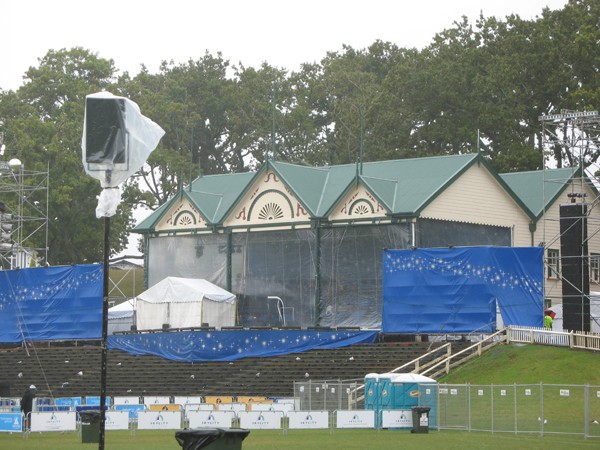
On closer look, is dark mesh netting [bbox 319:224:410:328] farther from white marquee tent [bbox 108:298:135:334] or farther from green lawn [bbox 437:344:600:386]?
white marquee tent [bbox 108:298:135:334]

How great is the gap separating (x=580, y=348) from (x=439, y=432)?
452 inches

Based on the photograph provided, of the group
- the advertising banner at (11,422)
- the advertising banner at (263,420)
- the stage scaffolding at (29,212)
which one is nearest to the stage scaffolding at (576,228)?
the advertising banner at (263,420)

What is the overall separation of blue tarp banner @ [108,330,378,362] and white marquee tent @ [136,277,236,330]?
2190 millimetres

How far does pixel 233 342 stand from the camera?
Answer: 54.5 metres

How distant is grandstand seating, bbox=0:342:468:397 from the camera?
49.0 m

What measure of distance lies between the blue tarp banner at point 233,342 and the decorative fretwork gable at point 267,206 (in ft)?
25.6

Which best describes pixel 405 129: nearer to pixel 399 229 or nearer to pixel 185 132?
pixel 185 132

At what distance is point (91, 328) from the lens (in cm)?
6069

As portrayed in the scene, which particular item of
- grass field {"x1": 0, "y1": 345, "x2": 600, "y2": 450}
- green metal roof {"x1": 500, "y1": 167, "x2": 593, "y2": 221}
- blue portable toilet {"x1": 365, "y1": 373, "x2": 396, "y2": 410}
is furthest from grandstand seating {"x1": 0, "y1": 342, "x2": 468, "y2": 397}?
green metal roof {"x1": 500, "y1": 167, "x2": 593, "y2": 221}

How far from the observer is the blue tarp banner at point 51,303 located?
61219 mm

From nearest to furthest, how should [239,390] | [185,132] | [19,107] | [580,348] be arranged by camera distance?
[580,348]
[239,390]
[19,107]
[185,132]

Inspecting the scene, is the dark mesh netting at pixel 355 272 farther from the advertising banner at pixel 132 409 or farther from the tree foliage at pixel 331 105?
the advertising banner at pixel 132 409

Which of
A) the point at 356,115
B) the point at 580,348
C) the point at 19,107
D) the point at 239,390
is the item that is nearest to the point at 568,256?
the point at 580,348

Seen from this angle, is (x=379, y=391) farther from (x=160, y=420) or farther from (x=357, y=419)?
(x=160, y=420)
